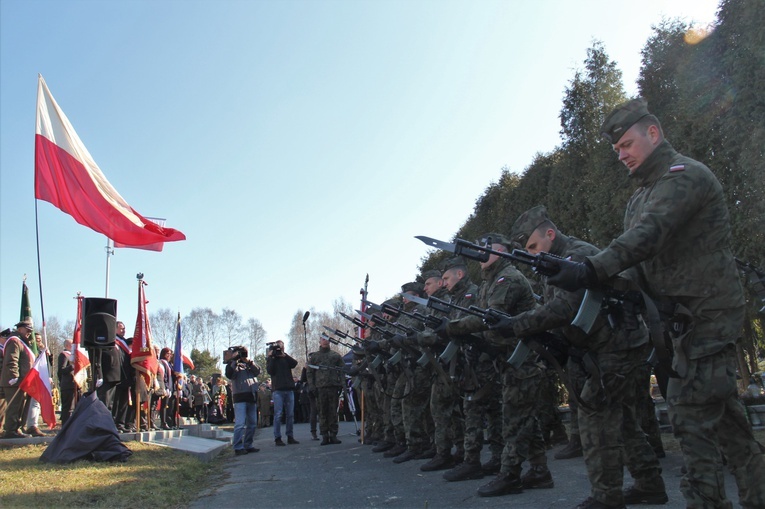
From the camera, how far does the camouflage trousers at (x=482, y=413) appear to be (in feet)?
22.8

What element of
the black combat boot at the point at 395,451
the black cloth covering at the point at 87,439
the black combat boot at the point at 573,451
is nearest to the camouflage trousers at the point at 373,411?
the black combat boot at the point at 395,451

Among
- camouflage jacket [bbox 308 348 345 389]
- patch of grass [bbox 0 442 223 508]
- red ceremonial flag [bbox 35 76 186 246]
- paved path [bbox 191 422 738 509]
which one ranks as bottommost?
paved path [bbox 191 422 738 509]

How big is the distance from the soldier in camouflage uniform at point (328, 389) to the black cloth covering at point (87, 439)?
5.65 metres

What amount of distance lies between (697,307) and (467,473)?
4.09 meters

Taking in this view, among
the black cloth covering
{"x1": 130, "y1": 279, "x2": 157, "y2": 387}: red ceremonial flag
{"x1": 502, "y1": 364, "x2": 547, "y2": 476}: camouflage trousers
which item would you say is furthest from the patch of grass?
{"x1": 502, "y1": 364, "x2": 547, "y2": 476}: camouflage trousers

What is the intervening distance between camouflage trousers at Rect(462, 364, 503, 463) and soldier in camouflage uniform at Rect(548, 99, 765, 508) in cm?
366

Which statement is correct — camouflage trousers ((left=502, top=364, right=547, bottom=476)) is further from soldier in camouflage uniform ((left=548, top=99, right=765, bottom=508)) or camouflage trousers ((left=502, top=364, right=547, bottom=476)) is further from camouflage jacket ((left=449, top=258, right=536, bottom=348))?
soldier in camouflage uniform ((left=548, top=99, right=765, bottom=508))

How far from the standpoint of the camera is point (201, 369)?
47000mm

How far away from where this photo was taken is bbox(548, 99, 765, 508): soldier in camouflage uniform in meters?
3.17

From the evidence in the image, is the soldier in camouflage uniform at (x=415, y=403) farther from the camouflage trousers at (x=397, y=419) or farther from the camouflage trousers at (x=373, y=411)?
the camouflage trousers at (x=373, y=411)

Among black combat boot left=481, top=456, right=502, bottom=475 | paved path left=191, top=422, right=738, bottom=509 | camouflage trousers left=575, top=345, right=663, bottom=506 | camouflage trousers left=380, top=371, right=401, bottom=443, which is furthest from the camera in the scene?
camouflage trousers left=380, top=371, right=401, bottom=443

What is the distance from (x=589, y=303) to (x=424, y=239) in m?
1.15

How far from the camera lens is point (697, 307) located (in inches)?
131

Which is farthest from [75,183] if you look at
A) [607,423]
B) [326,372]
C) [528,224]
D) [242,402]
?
[607,423]
